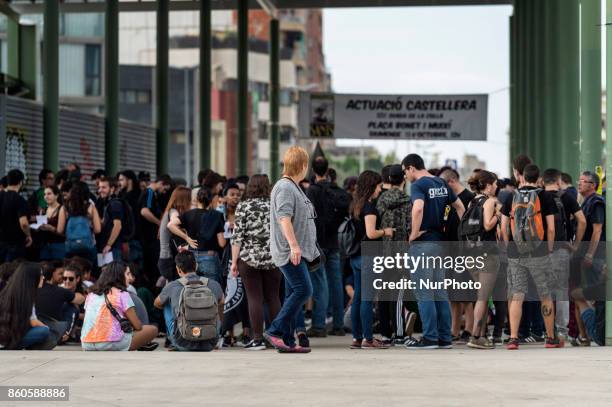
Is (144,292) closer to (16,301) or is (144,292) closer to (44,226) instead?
(44,226)

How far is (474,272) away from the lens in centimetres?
1328

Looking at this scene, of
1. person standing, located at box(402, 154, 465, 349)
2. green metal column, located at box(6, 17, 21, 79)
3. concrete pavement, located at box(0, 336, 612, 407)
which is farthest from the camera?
green metal column, located at box(6, 17, 21, 79)

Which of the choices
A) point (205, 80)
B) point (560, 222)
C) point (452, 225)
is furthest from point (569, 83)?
point (205, 80)

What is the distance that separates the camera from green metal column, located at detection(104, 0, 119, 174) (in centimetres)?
2744

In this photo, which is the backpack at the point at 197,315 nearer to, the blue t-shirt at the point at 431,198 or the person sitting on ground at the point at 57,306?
the person sitting on ground at the point at 57,306

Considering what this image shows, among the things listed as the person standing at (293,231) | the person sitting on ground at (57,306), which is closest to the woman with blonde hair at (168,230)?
the person sitting on ground at (57,306)

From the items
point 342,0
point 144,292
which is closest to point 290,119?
point 342,0

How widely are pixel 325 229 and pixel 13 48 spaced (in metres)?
22.6

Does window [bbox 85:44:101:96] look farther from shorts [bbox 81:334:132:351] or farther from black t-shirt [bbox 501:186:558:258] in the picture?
black t-shirt [bbox 501:186:558:258]

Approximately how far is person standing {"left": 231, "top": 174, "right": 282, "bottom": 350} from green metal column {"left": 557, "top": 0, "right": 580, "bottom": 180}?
8.87m

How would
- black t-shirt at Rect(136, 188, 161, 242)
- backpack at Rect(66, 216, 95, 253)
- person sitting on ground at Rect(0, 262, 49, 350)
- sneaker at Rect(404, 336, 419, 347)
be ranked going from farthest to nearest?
black t-shirt at Rect(136, 188, 161, 242)
backpack at Rect(66, 216, 95, 253)
sneaker at Rect(404, 336, 419, 347)
person sitting on ground at Rect(0, 262, 49, 350)

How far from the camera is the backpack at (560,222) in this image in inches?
496

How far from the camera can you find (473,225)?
42.7 feet

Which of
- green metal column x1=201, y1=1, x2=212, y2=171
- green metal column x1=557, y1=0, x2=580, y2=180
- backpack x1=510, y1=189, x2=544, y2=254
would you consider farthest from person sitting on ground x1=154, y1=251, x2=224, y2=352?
green metal column x1=201, y1=1, x2=212, y2=171
